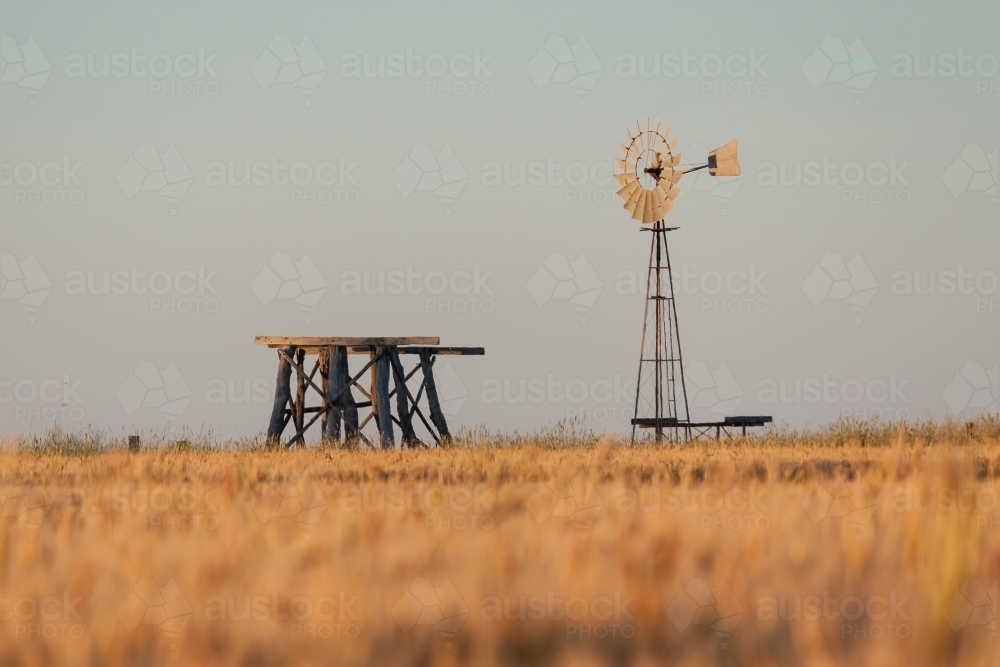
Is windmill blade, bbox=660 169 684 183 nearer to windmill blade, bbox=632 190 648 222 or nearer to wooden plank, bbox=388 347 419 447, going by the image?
windmill blade, bbox=632 190 648 222

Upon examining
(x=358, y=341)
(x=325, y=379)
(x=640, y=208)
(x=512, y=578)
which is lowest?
(x=512, y=578)

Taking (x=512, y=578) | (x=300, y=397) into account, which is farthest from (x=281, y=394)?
(x=512, y=578)

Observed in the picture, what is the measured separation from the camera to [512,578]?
3.38 meters

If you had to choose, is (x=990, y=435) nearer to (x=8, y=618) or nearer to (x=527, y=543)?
(x=527, y=543)

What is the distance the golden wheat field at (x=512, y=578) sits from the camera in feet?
8.93

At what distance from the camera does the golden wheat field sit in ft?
8.93

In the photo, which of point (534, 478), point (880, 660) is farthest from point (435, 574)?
point (534, 478)

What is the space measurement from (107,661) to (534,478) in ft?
16.6

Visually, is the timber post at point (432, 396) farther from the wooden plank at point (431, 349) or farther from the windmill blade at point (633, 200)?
the windmill blade at point (633, 200)

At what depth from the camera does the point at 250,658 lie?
103 inches

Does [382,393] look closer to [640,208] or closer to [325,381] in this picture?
[325,381]

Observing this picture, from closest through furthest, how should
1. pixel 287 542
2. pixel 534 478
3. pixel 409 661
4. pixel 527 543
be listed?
1. pixel 409 661
2. pixel 527 543
3. pixel 287 542
4. pixel 534 478

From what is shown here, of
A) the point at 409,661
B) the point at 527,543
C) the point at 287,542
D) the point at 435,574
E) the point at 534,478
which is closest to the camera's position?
the point at 409,661

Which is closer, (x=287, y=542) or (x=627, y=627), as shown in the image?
(x=627, y=627)
